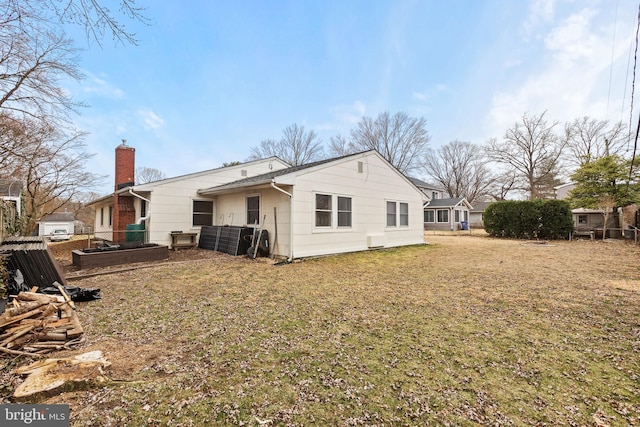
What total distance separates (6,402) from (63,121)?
27.0ft

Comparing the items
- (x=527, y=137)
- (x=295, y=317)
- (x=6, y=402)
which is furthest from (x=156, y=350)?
(x=527, y=137)

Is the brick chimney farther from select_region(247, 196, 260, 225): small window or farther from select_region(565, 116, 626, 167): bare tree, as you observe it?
select_region(565, 116, 626, 167): bare tree

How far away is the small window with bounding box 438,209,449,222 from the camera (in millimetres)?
27055

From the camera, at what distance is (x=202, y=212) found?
37.3ft

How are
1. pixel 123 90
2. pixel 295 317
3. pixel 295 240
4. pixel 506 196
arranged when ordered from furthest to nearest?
pixel 506 196
pixel 295 240
pixel 123 90
pixel 295 317

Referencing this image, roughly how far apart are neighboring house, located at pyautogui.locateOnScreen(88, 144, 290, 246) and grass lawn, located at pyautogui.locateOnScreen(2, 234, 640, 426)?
15.3ft

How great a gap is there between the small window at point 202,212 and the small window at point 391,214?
7679 millimetres

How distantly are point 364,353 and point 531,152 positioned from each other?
3631 cm

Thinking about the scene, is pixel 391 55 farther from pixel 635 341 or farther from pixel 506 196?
pixel 506 196

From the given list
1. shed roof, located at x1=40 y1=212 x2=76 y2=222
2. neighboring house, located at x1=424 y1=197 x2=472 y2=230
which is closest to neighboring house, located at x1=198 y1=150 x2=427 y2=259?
neighboring house, located at x1=424 y1=197 x2=472 y2=230

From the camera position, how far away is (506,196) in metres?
34.9

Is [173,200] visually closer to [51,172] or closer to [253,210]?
[253,210]

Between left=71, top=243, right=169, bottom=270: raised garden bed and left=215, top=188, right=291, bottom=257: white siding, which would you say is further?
left=215, top=188, right=291, bottom=257: white siding

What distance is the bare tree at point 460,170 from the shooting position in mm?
35781
